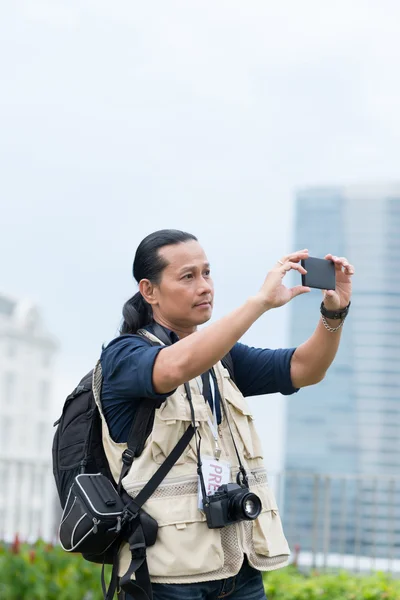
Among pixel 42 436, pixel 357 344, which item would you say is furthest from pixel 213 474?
pixel 357 344

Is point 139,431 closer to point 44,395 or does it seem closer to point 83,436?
point 83,436

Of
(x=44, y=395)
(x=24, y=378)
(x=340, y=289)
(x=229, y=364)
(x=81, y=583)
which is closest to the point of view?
(x=340, y=289)

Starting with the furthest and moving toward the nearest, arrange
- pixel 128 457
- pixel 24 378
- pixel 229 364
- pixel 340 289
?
pixel 24 378, pixel 229 364, pixel 340 289, pixel 128 457

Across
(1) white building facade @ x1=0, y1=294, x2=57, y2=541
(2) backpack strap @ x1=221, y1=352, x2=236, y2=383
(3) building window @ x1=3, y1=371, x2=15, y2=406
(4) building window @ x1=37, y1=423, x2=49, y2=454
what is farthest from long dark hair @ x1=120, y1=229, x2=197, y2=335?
(4) building window @ x1=37, y1=423, x2=49, y2=454

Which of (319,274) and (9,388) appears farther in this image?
(9,388)

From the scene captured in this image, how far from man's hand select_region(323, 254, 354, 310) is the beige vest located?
0.39m

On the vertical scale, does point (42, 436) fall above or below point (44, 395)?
below

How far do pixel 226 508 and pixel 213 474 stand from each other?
101mm

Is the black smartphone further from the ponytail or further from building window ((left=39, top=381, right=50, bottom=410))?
building window ((left=39, top=381, right=50, bottom=410))

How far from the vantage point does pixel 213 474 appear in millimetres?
2268

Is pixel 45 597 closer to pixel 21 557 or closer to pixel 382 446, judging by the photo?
pixel 21 557

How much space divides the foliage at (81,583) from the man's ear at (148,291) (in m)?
2.95

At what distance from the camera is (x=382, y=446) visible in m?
83.6

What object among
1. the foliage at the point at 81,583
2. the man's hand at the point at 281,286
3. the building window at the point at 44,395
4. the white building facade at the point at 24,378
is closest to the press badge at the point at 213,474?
the man's hand at the point at 281,286
